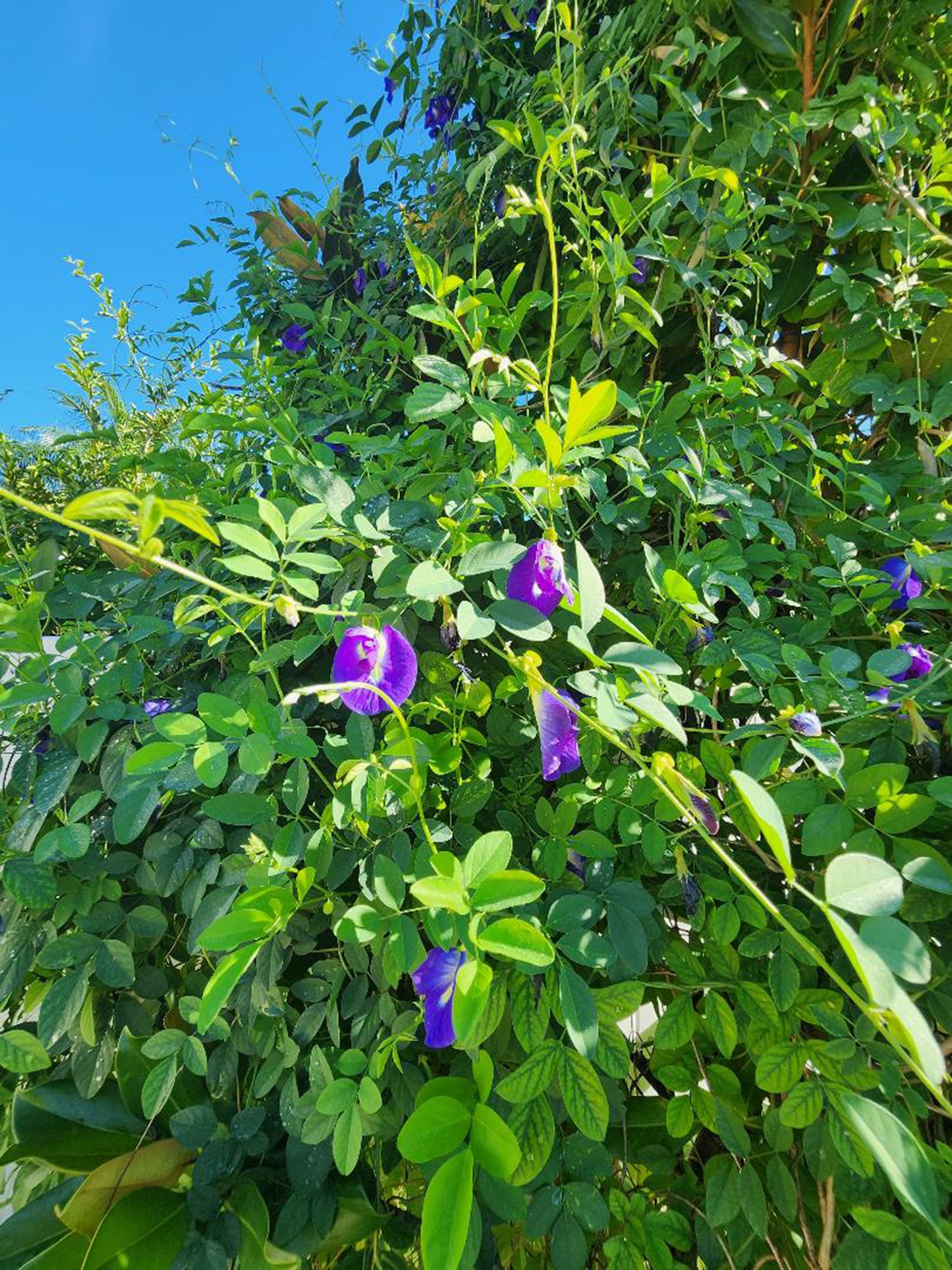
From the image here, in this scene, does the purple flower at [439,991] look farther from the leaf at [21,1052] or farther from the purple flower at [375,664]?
the leaf at [21,1052]

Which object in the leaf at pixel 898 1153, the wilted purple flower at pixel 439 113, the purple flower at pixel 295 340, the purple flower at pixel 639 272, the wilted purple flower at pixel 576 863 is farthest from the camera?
the purple flower at pixel 295 340

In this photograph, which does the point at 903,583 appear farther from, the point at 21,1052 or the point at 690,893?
the point at 21,1052

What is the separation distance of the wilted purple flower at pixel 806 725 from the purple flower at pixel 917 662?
17cm

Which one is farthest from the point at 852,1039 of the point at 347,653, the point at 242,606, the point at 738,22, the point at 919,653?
the point at 738,22

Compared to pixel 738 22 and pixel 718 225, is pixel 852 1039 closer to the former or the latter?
pixel 718 225

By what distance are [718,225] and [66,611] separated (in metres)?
0.87

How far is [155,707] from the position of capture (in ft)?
2.20

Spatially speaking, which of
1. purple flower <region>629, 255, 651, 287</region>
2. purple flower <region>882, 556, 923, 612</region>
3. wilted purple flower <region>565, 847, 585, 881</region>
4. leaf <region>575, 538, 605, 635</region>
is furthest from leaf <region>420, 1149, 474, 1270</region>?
purple flower <region>629, 255, 651, 287</region>

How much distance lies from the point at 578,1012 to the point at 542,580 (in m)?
0.30

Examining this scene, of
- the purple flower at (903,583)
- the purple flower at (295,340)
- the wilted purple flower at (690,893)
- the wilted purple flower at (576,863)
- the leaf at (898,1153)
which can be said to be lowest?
the wilted purple flower at (690,893)

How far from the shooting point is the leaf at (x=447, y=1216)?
15.1 inches

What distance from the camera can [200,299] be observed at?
4.24ft

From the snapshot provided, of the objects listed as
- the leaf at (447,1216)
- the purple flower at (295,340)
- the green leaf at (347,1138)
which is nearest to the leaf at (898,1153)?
the leaf at (447,1216)

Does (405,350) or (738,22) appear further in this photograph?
(405,350)
